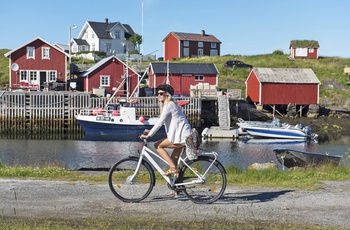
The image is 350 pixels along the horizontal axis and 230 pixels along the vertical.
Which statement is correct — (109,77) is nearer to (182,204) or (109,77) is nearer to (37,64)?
(37,64)

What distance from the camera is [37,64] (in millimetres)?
49062

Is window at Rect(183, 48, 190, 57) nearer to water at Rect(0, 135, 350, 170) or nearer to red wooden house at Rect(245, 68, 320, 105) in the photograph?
red wooden house at Rect(245, 68, 320, 105)

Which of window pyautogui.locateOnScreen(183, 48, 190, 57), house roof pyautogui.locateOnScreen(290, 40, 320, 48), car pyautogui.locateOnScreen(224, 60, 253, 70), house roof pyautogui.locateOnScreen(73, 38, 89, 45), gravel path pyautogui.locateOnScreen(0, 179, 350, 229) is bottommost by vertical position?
gravel path pyautogui.locateOnScreen(0, 179, 350, 229)

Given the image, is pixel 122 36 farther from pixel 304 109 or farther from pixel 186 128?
pixel 186 128

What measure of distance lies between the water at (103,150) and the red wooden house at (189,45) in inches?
1550

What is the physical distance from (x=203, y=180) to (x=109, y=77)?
42.3 m

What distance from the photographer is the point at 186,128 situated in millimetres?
8562

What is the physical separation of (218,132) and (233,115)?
32.2 ft

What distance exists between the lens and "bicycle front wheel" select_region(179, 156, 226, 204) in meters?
8.58

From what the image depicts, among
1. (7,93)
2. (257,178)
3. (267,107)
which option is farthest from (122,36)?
(257,178)

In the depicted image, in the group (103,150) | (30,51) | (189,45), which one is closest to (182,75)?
(30,51)

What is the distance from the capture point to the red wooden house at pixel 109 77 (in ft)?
162

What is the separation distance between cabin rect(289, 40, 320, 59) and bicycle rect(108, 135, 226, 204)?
221 ft

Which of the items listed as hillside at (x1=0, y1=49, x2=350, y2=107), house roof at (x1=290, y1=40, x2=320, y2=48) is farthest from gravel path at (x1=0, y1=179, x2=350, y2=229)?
house roof at (x1=290, y1=40, x2=320, y2=48)
